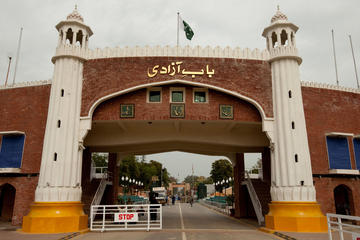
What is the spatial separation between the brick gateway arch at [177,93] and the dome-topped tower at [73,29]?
0.19 ft

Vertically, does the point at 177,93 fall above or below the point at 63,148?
above

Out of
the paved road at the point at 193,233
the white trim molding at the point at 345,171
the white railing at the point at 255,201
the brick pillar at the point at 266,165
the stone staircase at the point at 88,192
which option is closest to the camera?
the paved road at the point at 193,233

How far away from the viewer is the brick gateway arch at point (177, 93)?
52.7 feet

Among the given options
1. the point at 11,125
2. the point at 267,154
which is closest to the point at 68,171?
the point at 11,125

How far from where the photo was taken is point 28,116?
18172 millimetres

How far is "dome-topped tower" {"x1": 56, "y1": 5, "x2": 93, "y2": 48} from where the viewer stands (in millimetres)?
17719

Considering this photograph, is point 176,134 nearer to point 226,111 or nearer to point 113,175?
point 226,111

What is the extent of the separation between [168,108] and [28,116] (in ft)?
28.2

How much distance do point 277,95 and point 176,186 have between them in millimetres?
103444

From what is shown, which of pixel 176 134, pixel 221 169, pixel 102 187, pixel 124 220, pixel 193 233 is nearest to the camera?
pixel 193 233

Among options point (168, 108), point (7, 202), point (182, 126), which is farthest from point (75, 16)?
point (7, 202)

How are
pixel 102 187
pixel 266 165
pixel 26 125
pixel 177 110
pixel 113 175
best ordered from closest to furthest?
pixel 177 110, pixel 26 125, pixel 102 187, pixel 266 165, pixel 113 175

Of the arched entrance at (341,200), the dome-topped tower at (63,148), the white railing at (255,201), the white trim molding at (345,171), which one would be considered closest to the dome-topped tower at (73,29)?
the dome-topped tower at (63,148)

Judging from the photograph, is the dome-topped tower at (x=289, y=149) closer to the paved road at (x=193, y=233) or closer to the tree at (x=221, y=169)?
the paved road at (x=193, y=233)
